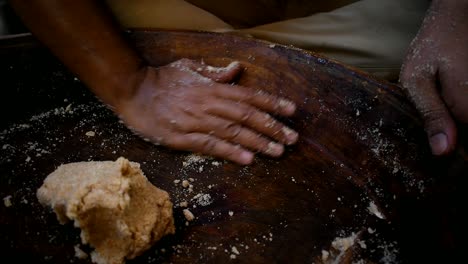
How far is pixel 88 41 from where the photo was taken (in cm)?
89

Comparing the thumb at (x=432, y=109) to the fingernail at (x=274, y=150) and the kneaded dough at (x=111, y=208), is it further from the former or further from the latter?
the kneaded dough at (x=111, y=208)

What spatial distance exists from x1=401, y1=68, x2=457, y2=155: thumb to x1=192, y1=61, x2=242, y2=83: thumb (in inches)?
15.5

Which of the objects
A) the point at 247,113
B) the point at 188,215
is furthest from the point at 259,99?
the point at 188,215

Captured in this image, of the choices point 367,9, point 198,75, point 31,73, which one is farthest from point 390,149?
point 31,73


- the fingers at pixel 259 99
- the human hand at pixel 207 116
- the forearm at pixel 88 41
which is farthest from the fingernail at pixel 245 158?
the forearm at pixel 88 41

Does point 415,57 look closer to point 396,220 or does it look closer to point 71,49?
point 396,220

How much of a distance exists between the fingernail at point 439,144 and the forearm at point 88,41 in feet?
2.19

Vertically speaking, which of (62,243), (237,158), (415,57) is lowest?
(62,243)

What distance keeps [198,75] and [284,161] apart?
11.5 inches

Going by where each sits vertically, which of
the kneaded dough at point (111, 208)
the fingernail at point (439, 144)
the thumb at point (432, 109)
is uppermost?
the thumb at point (432, 109)

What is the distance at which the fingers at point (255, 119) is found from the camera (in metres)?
0.88

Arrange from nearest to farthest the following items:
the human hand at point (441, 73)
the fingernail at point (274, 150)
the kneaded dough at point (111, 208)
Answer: the kneaded dough at point (111, 208)
the human hand at point (441, 73)
the fingernail at point (274, 150)

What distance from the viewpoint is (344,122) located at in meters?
0.89

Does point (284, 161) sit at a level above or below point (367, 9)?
below
